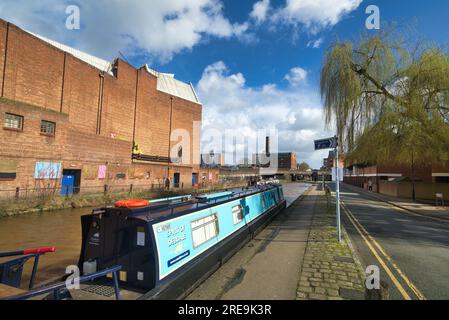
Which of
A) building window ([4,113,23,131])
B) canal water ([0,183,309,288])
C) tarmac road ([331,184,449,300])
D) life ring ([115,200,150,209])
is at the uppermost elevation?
building window ([4,113,23,131])

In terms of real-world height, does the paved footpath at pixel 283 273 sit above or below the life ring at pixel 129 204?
below

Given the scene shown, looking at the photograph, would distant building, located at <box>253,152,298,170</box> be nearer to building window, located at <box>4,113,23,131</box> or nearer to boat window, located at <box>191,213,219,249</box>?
building window, located at <box>4,113,23,131</box>

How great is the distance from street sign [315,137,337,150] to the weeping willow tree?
5651 millimetres

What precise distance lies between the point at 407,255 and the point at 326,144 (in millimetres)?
3622

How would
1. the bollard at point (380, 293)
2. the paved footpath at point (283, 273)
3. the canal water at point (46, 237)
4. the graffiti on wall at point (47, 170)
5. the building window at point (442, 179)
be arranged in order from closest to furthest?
the bollard at point (380, 293) < the paved footpath at point (283, 273) < the canal water at point (46, 237) < the graffiti on wall at point (47, 170) < the building window at point (442, 179)

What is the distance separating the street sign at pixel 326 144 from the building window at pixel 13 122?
19137 millimetres

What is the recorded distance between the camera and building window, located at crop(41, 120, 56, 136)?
19.2 meters

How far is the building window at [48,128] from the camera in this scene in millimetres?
19198

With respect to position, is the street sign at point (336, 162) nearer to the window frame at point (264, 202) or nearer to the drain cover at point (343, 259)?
the drain cover at point (343, 259)

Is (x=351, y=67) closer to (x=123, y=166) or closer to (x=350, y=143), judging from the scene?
(x=350, y=143)

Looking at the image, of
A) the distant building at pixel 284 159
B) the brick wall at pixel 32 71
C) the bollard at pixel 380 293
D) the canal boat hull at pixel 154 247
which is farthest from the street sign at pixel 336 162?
the distant building at pixel 284 159

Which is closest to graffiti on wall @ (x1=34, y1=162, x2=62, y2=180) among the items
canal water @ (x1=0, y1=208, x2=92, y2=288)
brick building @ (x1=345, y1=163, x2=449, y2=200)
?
canal water @ (x1=0, y1=208, x2=92, y2=288)
